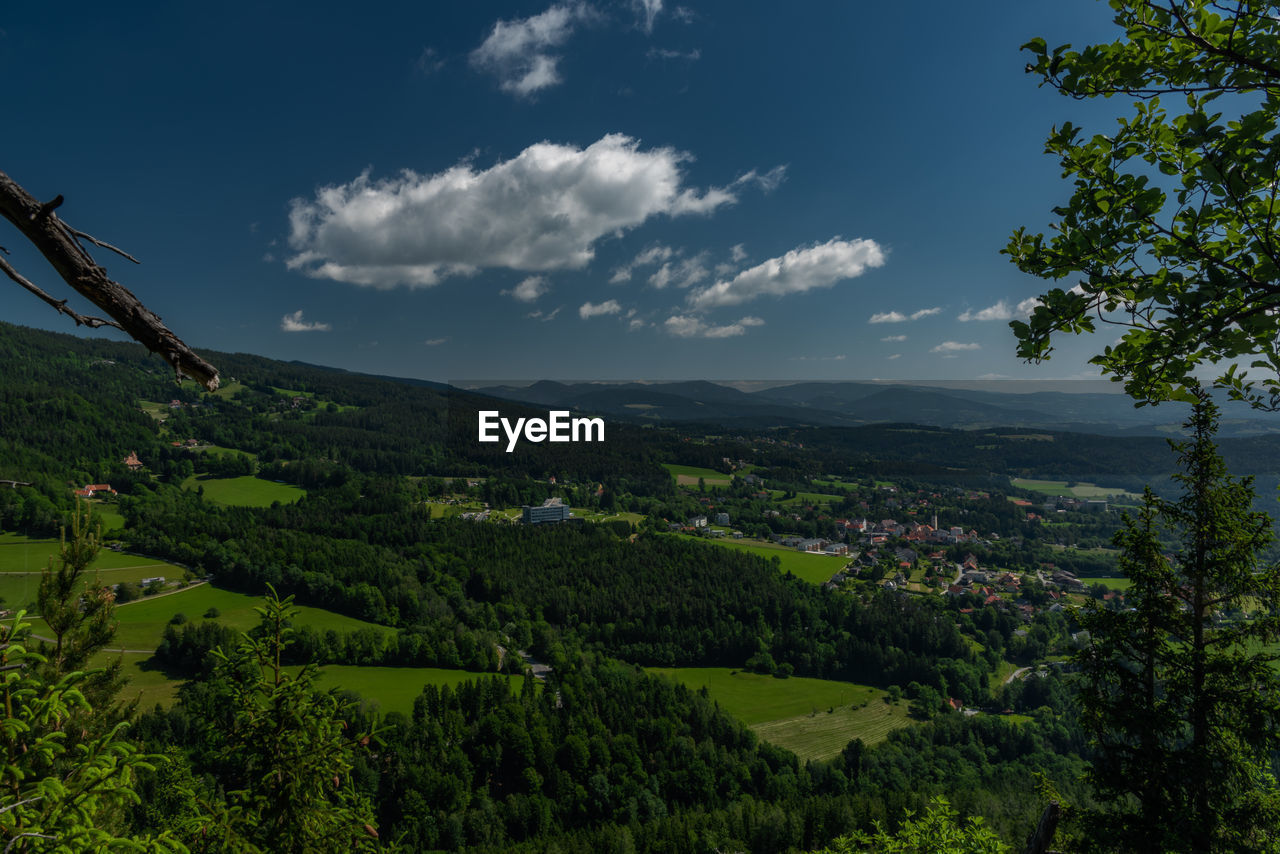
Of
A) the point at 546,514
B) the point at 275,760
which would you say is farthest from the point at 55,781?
the point at 546,514

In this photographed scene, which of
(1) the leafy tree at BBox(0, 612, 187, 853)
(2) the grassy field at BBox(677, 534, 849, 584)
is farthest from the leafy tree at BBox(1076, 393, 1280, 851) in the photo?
(2) the grassy field at BBox(677, 534, 849, 584)

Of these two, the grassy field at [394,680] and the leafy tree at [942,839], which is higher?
the leafy tree at [942,839]

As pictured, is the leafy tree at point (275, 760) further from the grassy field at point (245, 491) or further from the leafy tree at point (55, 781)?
the grassy field at point (245, 491)

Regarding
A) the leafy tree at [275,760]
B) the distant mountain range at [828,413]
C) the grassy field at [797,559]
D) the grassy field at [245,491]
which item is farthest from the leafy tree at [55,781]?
the grassy field at [245,491]

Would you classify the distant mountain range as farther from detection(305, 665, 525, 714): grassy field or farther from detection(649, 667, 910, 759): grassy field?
detection(649, 667, 910, 759): grassy field

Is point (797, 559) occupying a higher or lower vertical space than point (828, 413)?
lower

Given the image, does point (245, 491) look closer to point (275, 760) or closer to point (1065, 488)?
point (275, 760)
